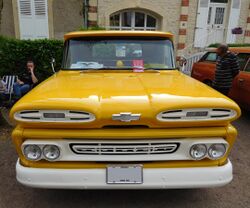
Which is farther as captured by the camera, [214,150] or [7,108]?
[7,108]

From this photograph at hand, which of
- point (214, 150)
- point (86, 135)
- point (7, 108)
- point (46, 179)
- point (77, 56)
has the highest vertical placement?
point (77, 56)

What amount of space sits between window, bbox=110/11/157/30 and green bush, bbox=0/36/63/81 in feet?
24.2

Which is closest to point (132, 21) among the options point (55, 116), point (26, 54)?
point (26, 54)

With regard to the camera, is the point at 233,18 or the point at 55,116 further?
the point at 233,18

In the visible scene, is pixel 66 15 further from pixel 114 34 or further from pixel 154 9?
pixel 114 34

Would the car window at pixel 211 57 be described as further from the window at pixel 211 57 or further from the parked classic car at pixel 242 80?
the parked classic car at pixel 242 80

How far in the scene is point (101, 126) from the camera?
2.33m

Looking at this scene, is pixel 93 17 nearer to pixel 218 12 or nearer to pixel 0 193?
pixel 218 12

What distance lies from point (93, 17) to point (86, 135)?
1236 centimetres

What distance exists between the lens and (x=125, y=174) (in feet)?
7.87

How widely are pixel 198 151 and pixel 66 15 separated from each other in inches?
494

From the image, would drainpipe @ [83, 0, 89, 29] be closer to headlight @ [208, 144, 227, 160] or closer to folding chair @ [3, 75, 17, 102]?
folding chair @ [3, 75, 17, 102]

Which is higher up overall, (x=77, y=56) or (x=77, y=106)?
(x=77, y=56)

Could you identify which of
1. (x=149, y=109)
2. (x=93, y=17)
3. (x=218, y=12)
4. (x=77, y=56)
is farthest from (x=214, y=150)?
(x=218, y=12)
